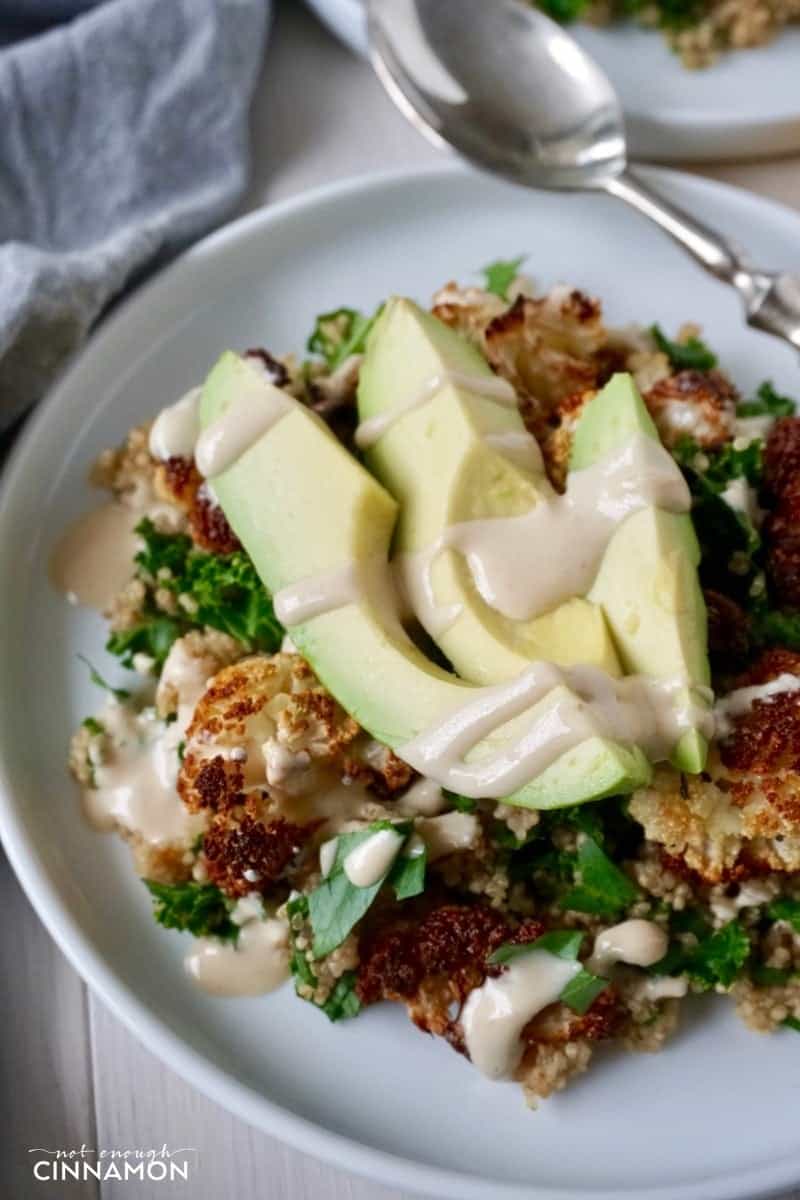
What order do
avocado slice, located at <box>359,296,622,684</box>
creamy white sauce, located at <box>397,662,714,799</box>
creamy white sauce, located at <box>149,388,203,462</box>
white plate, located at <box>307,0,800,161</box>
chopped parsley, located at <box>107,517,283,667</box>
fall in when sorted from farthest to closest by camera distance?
white plate, located at <box>307,0,800,161</box> → creamy white sauce, located at <box>149,388,203,462</box> → chopped parsley, located at <box>107,517,283,667</box> → avocado slice, located at <box>359,296,622,684</box> → creamy white sauce, located at <box>397,662,714,799</box>

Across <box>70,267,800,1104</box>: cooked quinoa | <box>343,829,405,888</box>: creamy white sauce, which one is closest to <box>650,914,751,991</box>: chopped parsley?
<box>70,267,800,1104</box>: cooked quinoa

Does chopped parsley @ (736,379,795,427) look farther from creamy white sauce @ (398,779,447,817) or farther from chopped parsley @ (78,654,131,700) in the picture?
chopped parsley @ (78,654,131,700)

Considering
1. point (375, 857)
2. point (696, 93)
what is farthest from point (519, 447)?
point (696, 93)

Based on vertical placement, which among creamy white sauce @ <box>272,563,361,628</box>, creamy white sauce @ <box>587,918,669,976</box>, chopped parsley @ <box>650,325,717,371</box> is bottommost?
creamy white sauce @ <box>587,918,669,976</box>

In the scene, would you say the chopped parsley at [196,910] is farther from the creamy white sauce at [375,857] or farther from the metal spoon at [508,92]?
the metal spoon at [508,92]

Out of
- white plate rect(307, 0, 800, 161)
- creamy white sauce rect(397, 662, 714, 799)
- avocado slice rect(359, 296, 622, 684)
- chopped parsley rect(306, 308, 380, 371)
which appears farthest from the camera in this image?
white plate rect(307, 0, 800, 161)

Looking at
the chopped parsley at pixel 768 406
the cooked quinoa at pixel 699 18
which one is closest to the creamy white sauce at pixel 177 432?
the chopped parsley at pixel 768 406

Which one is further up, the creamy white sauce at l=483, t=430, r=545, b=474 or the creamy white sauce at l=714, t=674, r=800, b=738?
the creamy white sauce at l=483, t=430, r=545, b=474
